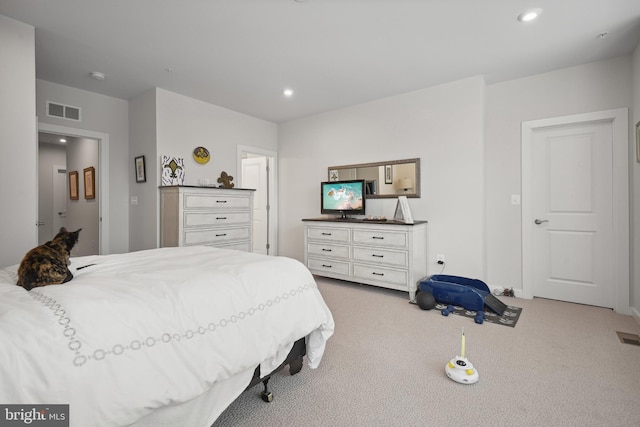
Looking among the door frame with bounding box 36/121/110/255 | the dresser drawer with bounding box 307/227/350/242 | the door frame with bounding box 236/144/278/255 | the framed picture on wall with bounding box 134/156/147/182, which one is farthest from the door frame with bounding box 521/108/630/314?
the door frame with bounding box 36/121/110/255

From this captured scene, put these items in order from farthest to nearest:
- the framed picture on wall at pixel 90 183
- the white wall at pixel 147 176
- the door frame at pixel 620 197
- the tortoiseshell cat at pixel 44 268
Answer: the framed picture on wall at pixel 90 183 → the white wall at pixel 147 176 → the door frame at pixel 620 197 → the tortoiseshell cat at pixel 44 268

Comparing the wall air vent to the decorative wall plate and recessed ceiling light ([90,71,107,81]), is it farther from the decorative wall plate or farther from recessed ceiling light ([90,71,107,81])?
the decorative wall plate

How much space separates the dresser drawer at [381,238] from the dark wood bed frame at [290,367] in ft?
6.37

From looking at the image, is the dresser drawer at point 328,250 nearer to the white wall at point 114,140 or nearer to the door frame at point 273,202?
the door frame at point 273,202

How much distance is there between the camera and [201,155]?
4.11m

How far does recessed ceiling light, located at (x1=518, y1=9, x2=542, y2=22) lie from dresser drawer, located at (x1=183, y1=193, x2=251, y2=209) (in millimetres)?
3490

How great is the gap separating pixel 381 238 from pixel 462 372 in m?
1.89

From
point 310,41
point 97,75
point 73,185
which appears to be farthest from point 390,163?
point 73,185

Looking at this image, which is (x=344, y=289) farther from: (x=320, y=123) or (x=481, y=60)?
(x=481, y=60)

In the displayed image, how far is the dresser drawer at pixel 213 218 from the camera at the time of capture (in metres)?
3.52

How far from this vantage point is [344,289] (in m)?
3.79

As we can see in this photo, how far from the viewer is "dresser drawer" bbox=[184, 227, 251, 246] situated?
11.6 feet

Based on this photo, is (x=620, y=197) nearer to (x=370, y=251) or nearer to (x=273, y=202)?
(x=370, y=251)

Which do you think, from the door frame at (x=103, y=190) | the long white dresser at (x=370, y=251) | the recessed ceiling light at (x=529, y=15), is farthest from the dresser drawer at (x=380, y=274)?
the door frame at (x=103, y=190)
